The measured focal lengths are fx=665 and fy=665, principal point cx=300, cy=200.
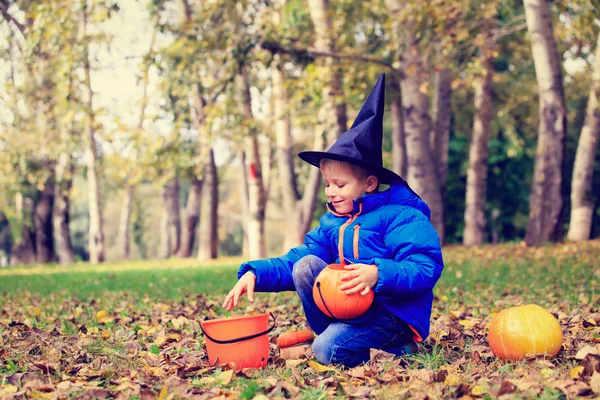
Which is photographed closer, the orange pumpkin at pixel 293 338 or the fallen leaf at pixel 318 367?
the fallen leaf at pixel 318 367

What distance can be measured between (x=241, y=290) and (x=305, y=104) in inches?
544

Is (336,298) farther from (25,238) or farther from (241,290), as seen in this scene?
(25,238)

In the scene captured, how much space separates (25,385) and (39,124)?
21.3 meters

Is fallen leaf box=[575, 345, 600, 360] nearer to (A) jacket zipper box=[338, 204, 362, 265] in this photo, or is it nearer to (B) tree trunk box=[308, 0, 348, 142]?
(A) jacket zipper box=[338, 204, 362, 265]

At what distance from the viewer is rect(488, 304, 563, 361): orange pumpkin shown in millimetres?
3859

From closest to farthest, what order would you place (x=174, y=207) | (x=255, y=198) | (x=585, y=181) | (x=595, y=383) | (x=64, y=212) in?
1. (x=595, y=383)
2. (x=585, y=181)
3. (x=255, y=198)
4. (x=64, y=212)
5. (x=174, y=207)

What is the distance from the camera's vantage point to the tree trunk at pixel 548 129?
1211cm

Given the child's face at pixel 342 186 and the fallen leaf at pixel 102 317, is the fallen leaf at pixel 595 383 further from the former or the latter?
the fallen leaf at pixel 102 317

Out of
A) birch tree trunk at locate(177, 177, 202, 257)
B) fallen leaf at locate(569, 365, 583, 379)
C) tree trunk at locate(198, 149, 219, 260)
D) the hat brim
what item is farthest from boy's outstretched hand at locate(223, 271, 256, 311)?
birch tree trunk at locate(177, 177, 202, 257)

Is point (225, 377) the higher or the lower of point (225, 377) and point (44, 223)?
the lower

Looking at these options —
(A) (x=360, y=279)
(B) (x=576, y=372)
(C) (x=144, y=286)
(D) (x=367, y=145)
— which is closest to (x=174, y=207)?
(C) (x=144, y=286)

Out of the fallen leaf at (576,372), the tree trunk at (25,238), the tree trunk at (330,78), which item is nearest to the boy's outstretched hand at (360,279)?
the fallen leaf at (576,372)

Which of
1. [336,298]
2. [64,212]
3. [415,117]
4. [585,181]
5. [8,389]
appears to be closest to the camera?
[8,389]

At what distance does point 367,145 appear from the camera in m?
4.07
